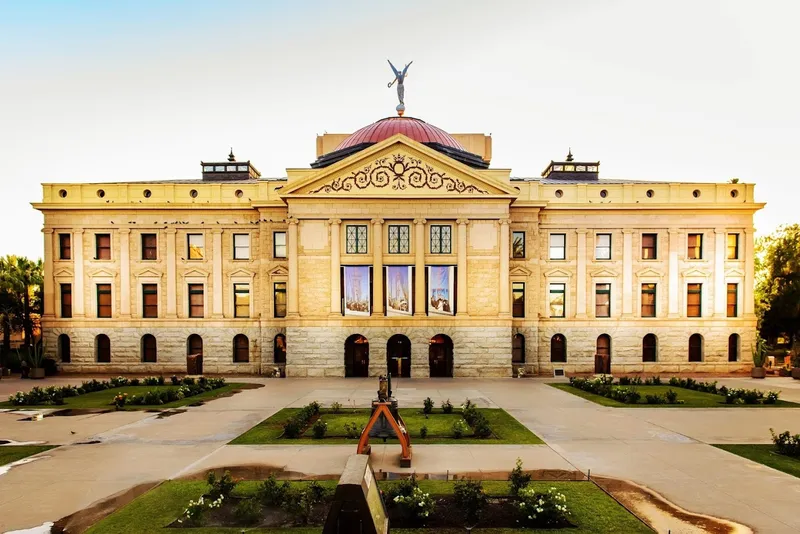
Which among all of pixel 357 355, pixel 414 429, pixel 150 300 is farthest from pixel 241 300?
pixel 414 429

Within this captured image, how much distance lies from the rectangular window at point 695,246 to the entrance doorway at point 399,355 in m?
24.6

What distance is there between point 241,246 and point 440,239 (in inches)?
652

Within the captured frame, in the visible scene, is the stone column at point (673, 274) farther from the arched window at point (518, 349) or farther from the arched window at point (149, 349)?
the arched window at point (149, 349)

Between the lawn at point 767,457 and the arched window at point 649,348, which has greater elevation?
the lawn at point 767,457

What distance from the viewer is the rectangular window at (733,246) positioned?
136ft

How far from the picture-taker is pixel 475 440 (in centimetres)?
1841

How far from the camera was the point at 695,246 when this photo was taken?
137 ft

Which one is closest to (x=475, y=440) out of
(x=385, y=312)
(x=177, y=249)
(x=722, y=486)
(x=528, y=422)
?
(x=528, y=422)

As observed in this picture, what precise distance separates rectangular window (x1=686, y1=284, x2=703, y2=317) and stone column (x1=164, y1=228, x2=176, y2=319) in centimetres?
4221

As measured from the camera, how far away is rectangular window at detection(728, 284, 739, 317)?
136ft

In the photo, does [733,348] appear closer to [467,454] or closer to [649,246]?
[649,246]

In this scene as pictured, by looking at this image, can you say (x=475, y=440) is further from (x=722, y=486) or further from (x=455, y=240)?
(x=455, y=240)

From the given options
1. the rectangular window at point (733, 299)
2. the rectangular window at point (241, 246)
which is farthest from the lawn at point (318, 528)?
the rectangular window at point (733, 299)

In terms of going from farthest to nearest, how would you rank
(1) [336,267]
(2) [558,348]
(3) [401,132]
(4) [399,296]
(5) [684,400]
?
(3) [401,132] < (2) [558,348] < (1) [336,267] < (4) [399,296] < (5) [684,400]
